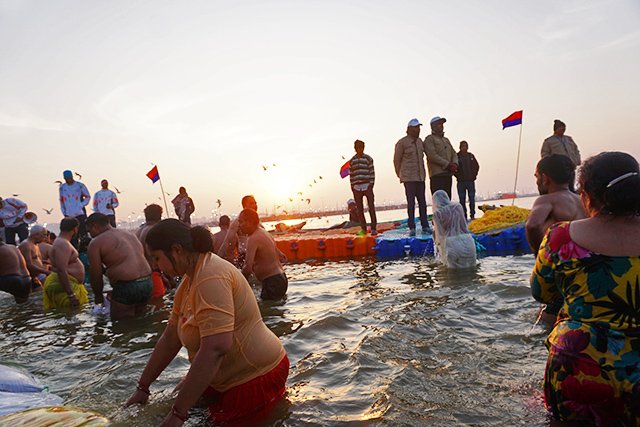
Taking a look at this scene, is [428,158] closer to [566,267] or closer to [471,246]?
[471,246]

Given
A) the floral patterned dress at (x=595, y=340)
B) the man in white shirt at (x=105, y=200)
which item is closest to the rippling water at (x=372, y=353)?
the floral patterned dress at (x=595, y=340)

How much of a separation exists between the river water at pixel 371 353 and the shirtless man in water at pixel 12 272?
0.87m

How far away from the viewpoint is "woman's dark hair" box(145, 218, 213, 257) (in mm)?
2629

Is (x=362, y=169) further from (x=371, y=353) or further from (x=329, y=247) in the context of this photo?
(x=371, y=353)

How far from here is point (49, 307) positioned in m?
7.93

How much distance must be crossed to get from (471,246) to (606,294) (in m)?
5.90

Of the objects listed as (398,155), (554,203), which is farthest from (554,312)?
(398,155)

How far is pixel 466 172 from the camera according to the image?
12.9m

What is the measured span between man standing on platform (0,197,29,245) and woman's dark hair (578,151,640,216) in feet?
50.5

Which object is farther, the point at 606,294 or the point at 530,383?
the point at 530,383

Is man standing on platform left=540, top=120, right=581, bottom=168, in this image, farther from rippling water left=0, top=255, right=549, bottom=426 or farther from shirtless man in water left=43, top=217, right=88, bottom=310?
shirtless man in water left=43, top=217, right=88, bottom=310

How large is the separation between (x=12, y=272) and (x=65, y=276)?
1.89 meters

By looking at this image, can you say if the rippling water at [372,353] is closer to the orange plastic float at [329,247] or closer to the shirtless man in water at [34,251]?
the shirtless man in water at [34,251]

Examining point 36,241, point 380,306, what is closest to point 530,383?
point 380,306
